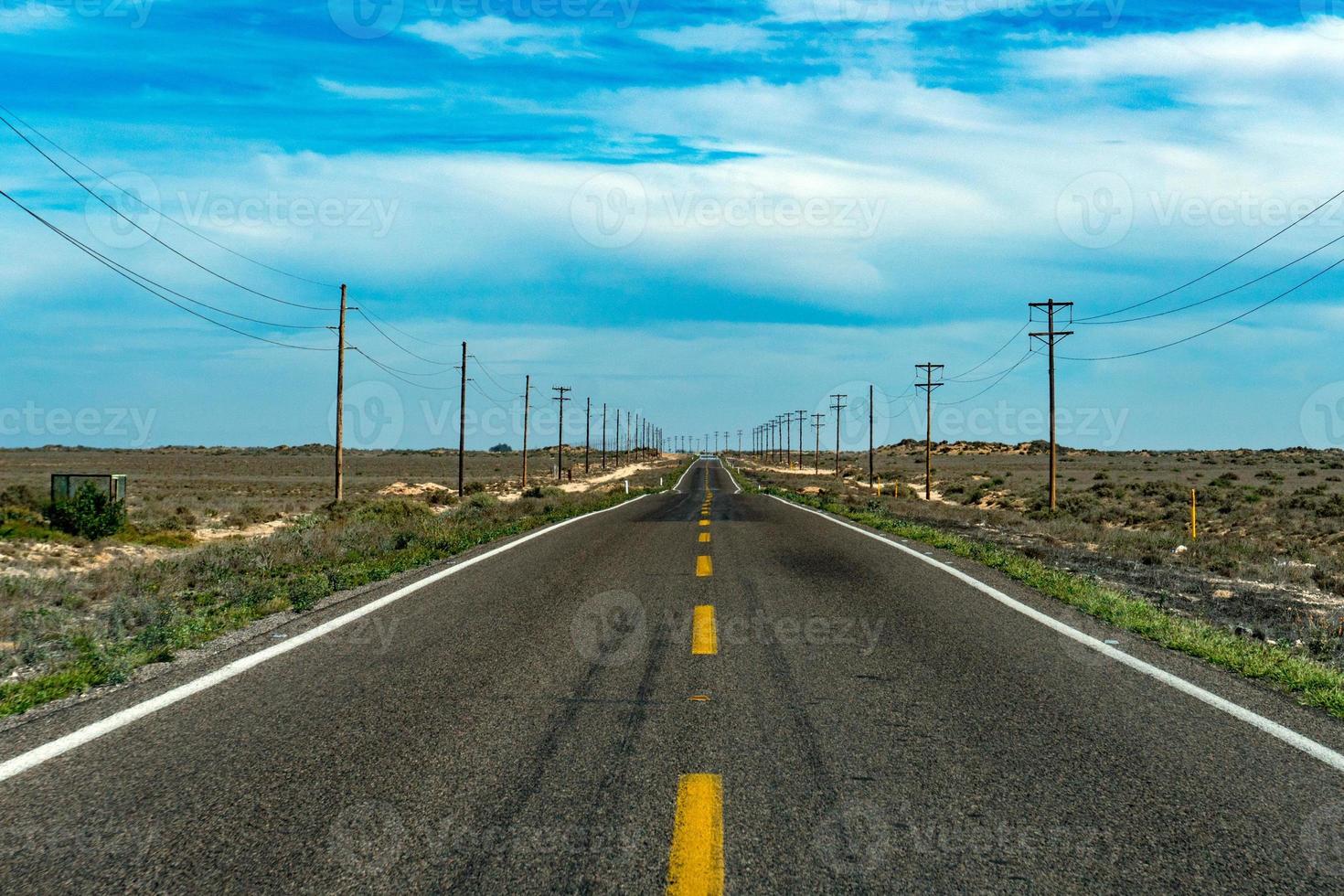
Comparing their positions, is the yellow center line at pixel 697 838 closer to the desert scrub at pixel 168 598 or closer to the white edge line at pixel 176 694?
the white edge line at pixel 176 694

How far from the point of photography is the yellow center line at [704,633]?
7477 mm

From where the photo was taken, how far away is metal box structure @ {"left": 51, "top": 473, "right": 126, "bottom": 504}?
23.0m

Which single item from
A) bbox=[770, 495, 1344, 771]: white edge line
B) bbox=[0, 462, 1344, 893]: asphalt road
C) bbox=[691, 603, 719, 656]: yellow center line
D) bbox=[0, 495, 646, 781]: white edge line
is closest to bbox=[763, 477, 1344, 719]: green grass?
bbox=[0, 462, 1344, 893]: asphalt road

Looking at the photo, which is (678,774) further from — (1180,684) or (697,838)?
(1180,684)

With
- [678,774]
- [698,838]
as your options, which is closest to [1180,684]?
[678,774]

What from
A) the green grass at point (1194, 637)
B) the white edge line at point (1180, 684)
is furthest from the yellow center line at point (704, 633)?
the green grass at point (1194, 637)

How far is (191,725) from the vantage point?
535cm

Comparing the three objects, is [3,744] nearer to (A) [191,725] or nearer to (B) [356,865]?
(A) [191,725]

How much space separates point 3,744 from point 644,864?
12.6 feet

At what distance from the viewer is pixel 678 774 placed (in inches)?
179

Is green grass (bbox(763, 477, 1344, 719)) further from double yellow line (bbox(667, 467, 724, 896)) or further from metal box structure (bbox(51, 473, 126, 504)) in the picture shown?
metal box structure (bbox(51, 473, 126, 504))

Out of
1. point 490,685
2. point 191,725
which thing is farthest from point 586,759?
point 191,725

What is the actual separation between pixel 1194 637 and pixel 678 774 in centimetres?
598

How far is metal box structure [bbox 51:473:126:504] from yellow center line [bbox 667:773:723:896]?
23.5 m
